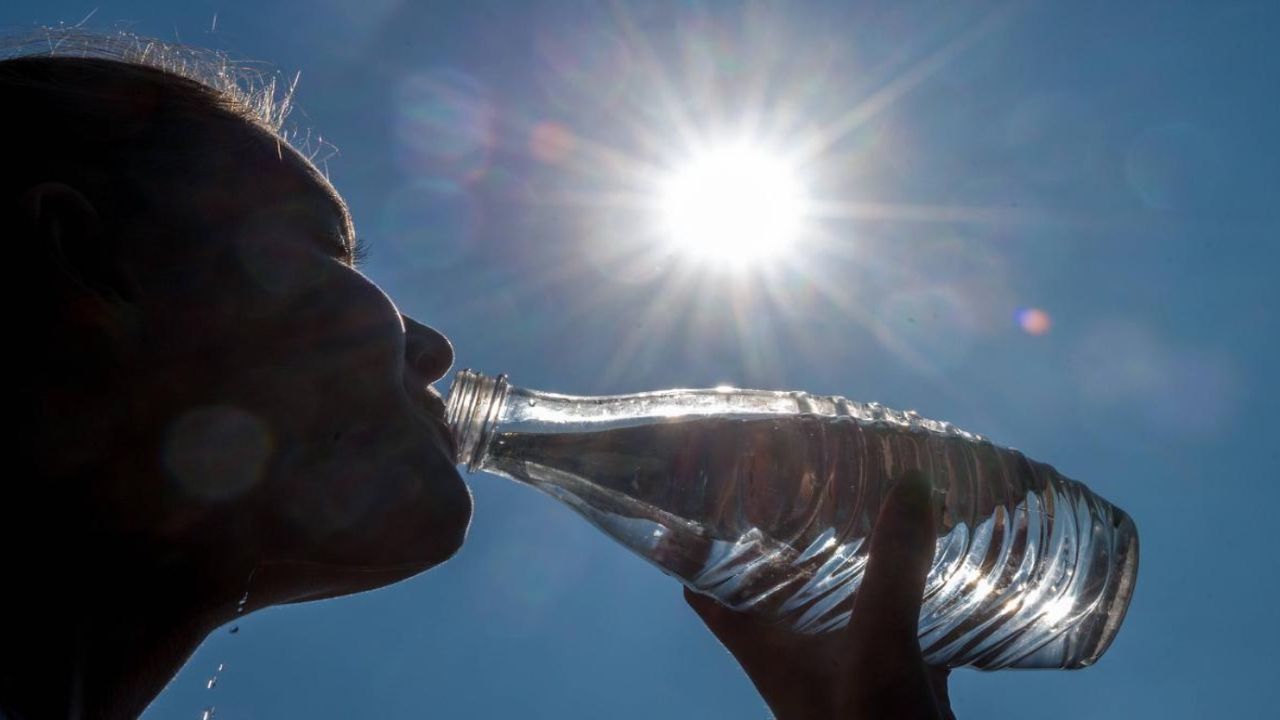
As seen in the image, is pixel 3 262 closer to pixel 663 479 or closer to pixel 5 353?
pixel 5 353

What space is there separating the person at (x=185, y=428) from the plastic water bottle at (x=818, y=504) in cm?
34

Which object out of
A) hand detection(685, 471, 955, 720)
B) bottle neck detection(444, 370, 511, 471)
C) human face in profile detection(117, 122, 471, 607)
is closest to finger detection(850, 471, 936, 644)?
hand detection(685, 471, 955, 720)

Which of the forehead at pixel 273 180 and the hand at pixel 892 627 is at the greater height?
the forehead at pixel 273 180

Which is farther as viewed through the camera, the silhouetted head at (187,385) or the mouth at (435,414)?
the mouth at (435,414)

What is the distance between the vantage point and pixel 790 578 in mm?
1505

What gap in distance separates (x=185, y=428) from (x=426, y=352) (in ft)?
1.21

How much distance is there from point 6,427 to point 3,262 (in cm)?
20

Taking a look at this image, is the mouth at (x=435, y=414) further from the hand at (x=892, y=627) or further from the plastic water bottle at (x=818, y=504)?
the hand at (x=892, y=627)

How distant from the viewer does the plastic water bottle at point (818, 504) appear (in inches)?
59.1

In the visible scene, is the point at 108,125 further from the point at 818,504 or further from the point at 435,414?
the point at 818,504

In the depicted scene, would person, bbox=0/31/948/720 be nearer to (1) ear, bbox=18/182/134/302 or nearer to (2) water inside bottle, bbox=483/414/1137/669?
(1) ear, bbox=18/182/134/302

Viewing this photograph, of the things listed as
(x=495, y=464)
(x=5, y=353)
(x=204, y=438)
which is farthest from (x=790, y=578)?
(x=5, y=353)

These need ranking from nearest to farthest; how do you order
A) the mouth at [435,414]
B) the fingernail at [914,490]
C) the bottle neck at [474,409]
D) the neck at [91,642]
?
the neck at [91,642]
the fingernail at [914,490]
the mouth at [435,414]
the bottle neck at [474,409]

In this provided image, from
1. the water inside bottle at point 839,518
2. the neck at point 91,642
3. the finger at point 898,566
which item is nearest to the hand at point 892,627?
the finger at point 898,566
